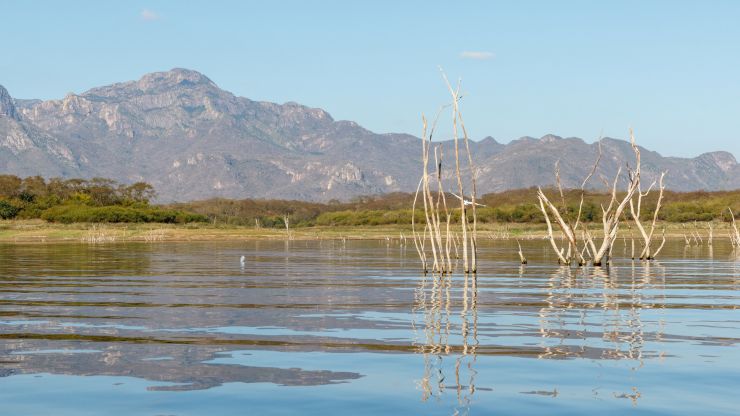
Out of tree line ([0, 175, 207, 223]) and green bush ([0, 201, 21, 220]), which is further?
tree line ([0, 175, 207, 223])

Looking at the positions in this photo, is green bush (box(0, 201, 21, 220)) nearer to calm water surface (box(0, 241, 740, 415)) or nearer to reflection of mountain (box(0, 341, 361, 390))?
calm water surface (box(0, 241, 740, 415))

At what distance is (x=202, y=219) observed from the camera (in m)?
142

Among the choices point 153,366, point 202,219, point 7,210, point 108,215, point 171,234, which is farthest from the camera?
point 202,219

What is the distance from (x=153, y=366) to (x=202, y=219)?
130 m

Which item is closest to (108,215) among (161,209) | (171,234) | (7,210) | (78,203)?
(7,210)

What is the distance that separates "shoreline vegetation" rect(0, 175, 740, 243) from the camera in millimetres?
102688

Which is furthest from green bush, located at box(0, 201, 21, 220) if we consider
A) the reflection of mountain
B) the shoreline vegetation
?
the reflection of mountain

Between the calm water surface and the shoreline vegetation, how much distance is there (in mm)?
63423

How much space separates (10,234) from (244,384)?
306 feet

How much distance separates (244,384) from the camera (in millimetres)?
12578

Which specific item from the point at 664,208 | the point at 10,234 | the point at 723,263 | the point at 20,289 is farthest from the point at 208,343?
the point at 664,208

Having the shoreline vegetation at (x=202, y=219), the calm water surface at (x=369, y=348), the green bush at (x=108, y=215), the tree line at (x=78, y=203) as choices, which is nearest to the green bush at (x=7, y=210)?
the tree line at (x=78, y=203)

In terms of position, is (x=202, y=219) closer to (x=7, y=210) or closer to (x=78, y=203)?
(x=78, y=203)

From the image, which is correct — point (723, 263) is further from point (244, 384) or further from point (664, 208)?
point (664, 208)
